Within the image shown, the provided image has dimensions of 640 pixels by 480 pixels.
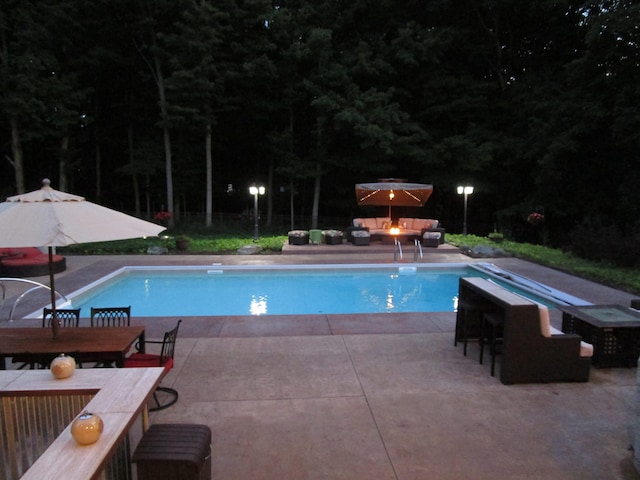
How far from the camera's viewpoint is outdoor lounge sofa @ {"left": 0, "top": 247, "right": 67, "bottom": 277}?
10117 mm

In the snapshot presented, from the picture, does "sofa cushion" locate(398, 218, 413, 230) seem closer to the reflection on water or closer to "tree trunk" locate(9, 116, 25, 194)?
the reflection on water

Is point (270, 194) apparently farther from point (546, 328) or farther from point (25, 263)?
point (546, 328)

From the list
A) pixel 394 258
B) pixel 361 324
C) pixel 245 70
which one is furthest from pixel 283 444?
pixel 245 70

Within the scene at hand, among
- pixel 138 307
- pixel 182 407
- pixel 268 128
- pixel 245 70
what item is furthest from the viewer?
pixel 268 128

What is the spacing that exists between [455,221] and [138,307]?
2112 centimetres

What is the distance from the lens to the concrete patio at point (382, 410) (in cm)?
322

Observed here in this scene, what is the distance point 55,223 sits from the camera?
3.55 m

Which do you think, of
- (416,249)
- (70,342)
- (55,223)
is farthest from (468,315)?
(416,249)

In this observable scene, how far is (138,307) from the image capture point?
9.09m

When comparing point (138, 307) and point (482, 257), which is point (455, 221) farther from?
point (138, 307)

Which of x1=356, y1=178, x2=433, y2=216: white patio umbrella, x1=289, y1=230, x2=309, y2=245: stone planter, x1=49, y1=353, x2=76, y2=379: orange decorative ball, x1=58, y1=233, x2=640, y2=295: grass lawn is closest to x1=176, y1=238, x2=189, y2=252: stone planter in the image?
x1=58, y1=233, x2=640, y2=295: grass lawn

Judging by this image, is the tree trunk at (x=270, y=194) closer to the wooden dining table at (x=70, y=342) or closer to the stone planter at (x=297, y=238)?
the stone planter at (x=297, y=238)

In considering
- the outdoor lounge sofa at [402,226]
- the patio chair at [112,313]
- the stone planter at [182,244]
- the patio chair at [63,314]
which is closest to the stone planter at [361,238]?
the outdoor lounge sofa at [402,226]

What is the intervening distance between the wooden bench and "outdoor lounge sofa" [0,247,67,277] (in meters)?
10.1
